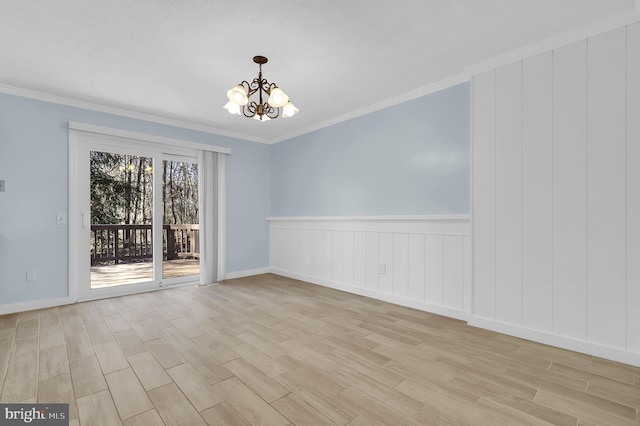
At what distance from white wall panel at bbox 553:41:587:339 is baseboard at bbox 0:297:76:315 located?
5214 millimetres

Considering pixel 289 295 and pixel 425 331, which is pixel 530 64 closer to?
pixel 425 331

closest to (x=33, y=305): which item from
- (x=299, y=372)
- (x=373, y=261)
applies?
(x=299, y=372)

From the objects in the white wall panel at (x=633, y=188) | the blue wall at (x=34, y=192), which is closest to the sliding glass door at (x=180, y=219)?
the blue wall at (x=34, y=192)

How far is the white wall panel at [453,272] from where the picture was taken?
10.2 ft

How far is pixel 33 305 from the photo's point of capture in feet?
11.2

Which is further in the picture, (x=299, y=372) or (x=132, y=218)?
(x=132, y=218)

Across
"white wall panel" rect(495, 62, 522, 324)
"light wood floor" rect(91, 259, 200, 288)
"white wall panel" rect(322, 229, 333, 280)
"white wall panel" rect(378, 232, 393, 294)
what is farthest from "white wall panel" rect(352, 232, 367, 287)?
"light wood floor" rect(91, 259, 200, 288)

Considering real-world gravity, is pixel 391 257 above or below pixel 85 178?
below

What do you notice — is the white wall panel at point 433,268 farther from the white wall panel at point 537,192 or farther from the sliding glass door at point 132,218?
the sliding glass door at point 132,218

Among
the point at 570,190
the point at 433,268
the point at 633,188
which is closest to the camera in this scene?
the point at 633,188

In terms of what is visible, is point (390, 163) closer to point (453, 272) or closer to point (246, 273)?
point (453, 272)

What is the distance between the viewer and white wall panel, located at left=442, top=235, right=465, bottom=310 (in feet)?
10.2

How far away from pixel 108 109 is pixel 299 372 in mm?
4062

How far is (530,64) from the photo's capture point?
2607 mm
